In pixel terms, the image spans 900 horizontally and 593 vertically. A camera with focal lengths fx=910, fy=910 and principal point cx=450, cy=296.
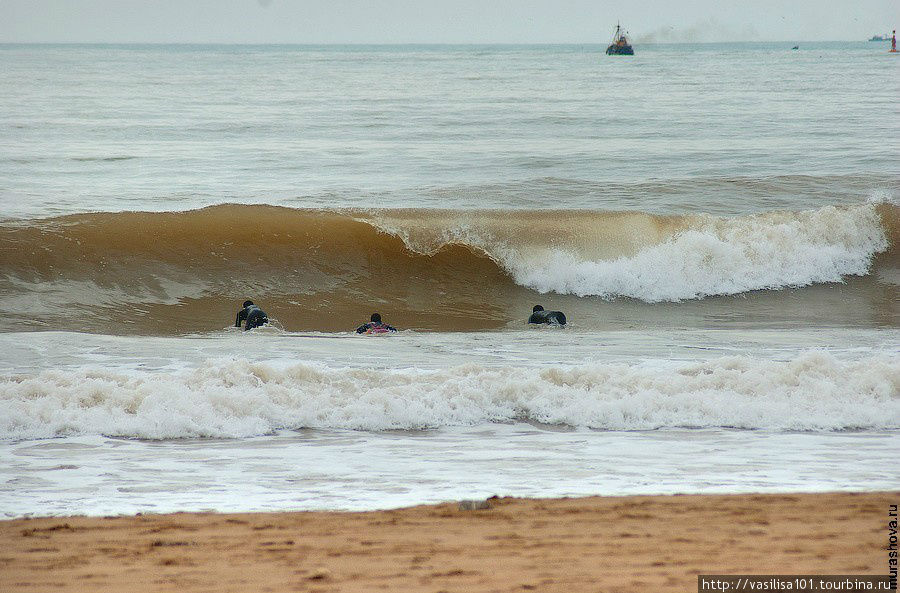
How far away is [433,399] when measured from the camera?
7.85 metres

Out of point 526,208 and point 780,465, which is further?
point 526,208

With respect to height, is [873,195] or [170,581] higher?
[873,195]

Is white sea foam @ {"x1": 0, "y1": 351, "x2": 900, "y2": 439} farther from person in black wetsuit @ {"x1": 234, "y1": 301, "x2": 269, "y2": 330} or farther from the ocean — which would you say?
person in black wetsuit @ {"x1": 234, "y1": 301, "x2": 269, "y2": 330}

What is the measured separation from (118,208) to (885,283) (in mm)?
14895

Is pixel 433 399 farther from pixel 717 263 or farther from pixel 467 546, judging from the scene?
pixel 717 263

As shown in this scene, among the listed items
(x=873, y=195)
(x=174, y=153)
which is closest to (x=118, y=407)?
(x=873, y=195)

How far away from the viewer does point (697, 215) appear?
18609 mm

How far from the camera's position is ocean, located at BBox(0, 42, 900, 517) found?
6395mm

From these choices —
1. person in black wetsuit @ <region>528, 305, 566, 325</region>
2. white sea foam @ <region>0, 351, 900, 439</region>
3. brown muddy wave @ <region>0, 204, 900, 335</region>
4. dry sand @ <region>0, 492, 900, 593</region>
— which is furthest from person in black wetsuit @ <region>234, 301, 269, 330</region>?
dry sand @ <region>0, 492, 900, 593</region>

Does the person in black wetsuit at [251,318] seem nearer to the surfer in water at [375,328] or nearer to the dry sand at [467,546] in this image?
the surfer in water at [375,328]

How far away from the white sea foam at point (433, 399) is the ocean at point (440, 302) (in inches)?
1.1

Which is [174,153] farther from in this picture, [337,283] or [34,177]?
[337,283]

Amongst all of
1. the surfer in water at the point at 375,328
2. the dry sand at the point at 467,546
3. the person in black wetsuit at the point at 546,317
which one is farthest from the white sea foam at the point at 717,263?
the dry sand at the point at 467,546

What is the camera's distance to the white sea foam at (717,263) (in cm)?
1591
